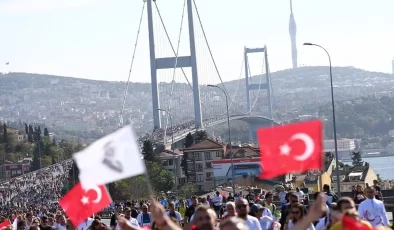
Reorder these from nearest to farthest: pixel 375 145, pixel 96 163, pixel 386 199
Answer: pixel 96 163 → pixel 386 199 → pixel 375 145

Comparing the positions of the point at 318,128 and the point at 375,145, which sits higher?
the point at 318,128

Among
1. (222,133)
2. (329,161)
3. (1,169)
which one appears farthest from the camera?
(222,133)

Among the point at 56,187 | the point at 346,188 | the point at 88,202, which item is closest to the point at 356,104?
the point at 56,187

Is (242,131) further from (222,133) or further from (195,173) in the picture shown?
(195,173)

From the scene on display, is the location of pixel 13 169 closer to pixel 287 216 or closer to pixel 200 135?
pixel 200 135

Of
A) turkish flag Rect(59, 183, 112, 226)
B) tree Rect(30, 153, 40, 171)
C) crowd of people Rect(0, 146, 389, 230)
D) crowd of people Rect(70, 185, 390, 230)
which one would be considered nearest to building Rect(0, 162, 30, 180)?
tree Rect(30, 153, 40, 171)

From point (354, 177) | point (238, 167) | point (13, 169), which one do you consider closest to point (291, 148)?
point (354, 177)

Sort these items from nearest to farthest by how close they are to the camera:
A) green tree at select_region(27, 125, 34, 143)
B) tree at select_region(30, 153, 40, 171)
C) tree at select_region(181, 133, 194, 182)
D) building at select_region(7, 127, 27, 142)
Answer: tree at select_region(181, 133, 194, 182)
tree at select_region(30, 153, 40, 171)
green tree at select_region(27, 125, 34, 143)
building at select_region(7, 127, 27, 142)

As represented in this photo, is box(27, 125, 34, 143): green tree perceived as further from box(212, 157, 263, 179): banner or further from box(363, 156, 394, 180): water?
box(212, 157, 263, 179): banner
